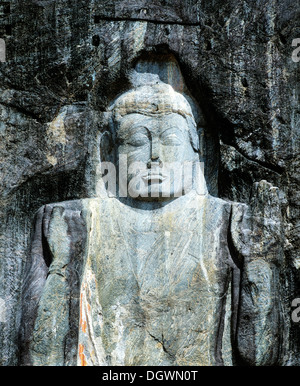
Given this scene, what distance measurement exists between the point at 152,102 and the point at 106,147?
59 centimetres

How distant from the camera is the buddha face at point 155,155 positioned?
27.7ft

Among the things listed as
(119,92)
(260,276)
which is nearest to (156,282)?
(260,276)

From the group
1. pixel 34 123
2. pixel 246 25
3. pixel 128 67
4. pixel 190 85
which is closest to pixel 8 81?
pixel 34 123

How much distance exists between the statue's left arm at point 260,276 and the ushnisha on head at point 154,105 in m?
0.81

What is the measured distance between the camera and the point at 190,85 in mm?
8812

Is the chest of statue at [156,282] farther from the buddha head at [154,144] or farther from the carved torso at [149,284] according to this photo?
the buddha head at [154,144]

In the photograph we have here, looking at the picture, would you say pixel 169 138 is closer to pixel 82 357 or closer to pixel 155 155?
pixel 155 155

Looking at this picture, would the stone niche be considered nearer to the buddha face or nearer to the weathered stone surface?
the buddha face

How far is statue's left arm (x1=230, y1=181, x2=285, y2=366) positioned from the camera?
8.10m

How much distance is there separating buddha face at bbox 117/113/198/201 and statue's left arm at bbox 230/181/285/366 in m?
0.60

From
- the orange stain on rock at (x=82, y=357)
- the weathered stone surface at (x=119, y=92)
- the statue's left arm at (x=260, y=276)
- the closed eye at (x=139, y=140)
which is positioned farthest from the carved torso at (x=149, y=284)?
the closed eye at (x=139, y=140)

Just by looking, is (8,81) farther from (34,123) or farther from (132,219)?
(132,219)

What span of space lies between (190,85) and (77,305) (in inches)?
84.9

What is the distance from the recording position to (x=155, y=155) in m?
8.42
